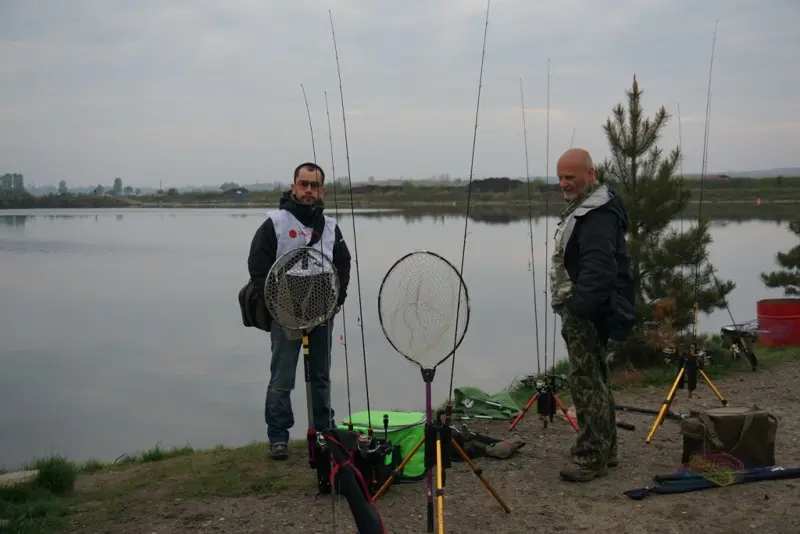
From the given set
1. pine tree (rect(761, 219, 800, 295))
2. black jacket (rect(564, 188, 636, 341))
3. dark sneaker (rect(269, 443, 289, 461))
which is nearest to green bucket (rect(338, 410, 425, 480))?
dark sneaker (rect(269, 443, 289, 461))

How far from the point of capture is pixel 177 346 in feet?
37.3

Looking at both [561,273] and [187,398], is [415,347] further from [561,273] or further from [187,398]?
[187,398]

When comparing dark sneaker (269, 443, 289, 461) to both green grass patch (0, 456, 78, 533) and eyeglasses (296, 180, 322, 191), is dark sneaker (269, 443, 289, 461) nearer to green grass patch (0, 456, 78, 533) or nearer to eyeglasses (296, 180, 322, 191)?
green grass patch (0, 456, 78, 533)

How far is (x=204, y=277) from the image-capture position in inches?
708

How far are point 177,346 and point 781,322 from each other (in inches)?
323

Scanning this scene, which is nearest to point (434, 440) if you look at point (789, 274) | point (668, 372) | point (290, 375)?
point (290, 375)

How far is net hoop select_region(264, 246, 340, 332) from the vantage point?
4004mm

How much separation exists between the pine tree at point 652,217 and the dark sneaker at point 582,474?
11.7 ft

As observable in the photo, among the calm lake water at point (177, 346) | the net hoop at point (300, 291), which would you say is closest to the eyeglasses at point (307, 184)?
the net hoop at point (300, 291)

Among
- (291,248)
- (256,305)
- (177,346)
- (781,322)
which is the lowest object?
(177,346)

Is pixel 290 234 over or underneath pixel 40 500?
over

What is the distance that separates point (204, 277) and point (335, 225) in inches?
542

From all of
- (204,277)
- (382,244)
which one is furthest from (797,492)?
(382,244)

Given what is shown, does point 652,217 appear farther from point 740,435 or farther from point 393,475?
point 393,475
